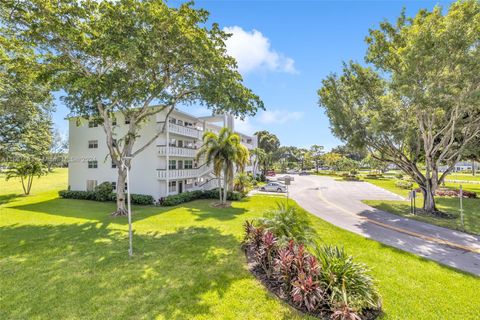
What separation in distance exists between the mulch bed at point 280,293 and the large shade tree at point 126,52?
10.1 meters

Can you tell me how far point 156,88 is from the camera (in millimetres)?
16062

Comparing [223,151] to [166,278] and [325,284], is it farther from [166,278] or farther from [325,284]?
[325,284]

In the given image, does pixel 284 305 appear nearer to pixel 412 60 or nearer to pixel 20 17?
pixel 412 60

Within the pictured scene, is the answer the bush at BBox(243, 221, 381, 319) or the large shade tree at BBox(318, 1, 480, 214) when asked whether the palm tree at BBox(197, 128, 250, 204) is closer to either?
the large shade tree at BBox(318, 1, 480, 214)

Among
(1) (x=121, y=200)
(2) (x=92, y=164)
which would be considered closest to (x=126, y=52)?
(1) (x=121, y=200)

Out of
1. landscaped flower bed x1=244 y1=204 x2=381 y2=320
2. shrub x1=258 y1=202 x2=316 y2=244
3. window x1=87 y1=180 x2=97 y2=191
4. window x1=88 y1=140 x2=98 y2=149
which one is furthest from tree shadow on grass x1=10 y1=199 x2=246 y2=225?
landscaped flower bed x1=244 y1=204 x2=381 y2=320

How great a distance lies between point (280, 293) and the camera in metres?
6.62

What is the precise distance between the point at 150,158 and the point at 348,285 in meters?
21.1

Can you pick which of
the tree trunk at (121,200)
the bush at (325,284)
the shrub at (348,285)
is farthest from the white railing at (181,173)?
the shrub at (348,285)

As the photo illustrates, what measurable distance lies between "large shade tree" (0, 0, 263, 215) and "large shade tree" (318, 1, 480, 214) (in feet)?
28.2

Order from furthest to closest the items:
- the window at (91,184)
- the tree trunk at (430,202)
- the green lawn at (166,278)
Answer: the window at (91,184), the tree trunk at (430,202), the green lawn at (166,278)

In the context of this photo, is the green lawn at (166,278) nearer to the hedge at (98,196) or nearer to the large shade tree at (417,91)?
the hedge at (98,196)

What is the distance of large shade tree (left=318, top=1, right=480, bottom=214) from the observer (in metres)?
13.2

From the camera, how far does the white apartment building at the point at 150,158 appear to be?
23.0 meters
